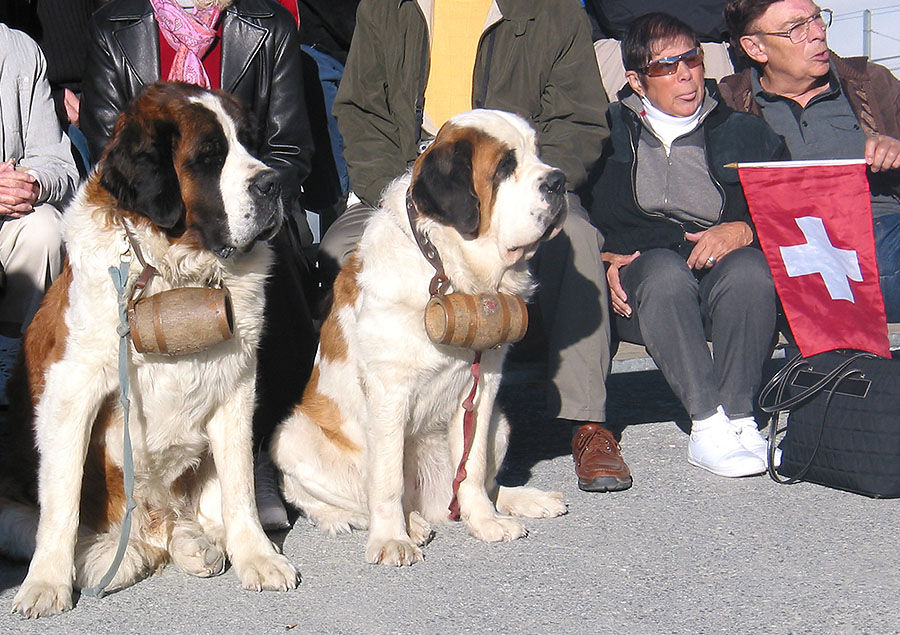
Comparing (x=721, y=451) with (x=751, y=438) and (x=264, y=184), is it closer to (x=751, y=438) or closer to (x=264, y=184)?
(x=751, y=438)

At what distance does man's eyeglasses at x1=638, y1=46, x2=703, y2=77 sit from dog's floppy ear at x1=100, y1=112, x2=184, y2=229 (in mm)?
2399

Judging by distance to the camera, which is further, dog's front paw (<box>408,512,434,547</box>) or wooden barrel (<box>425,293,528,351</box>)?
dog's front paw (<box>408,512,434,547</box>)

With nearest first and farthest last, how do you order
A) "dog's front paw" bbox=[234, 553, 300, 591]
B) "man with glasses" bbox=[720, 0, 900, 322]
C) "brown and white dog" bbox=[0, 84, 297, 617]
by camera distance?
"brown and white dog" bbox=[0, 84, 297, 617] → "dog's front paw" bbox=[234, 553, 300, 591] → "man with glasses" bbox=[720, 0, 900, 322]

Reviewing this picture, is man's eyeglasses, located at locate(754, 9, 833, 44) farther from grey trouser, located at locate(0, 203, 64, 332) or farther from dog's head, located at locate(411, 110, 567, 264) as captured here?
grey trouser, located at locate(0, 203, 64, 332)

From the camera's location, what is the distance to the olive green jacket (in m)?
4.27

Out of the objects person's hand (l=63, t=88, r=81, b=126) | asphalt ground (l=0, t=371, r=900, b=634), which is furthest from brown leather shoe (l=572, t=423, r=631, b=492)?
person's hand (l=63, t=88, r=81, b=126)

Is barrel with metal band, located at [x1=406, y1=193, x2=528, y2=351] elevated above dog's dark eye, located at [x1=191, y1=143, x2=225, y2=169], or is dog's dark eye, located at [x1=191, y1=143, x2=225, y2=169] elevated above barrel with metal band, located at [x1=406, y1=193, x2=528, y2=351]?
dog's dark eye, located at [x1=191, y1=143, x2=225, y2=169]

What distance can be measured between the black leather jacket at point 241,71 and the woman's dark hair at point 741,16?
2184 mm

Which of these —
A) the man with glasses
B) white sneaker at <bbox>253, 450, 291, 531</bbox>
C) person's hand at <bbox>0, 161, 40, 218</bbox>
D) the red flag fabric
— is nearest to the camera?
white sneaker at <bbox>253, 450, 291, 531</bbox>

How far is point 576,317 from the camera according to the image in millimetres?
4105

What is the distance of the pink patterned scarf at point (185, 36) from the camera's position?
4.12 m

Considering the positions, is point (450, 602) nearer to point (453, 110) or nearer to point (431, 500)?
point (431, 500)

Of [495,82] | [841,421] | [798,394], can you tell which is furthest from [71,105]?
[841,421]

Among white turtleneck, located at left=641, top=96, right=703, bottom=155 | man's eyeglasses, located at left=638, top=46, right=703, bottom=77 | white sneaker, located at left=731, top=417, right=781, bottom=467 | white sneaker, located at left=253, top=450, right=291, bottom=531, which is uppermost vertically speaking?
man's eyeglasses, located at left=638, top=46, right=703, bottom=77
